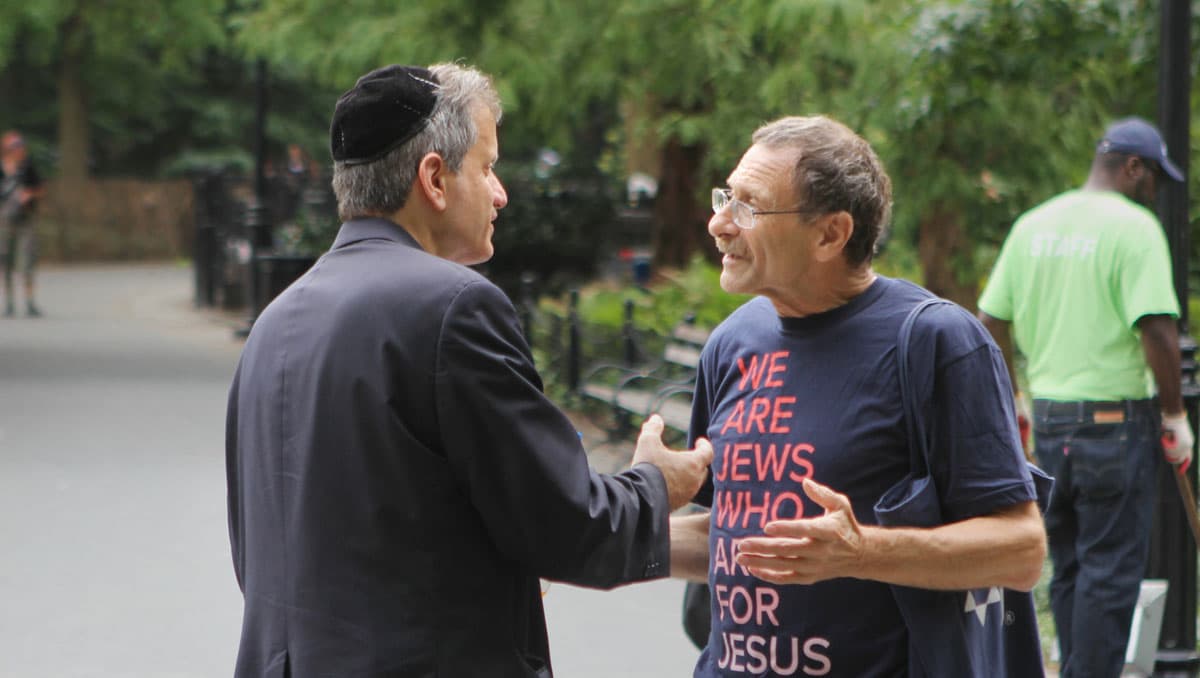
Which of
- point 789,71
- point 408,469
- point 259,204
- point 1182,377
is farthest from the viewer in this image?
point 259,204

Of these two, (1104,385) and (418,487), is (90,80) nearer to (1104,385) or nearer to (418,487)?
(1104,385)

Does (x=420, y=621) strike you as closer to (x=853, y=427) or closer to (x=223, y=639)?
(x=853, y=427)

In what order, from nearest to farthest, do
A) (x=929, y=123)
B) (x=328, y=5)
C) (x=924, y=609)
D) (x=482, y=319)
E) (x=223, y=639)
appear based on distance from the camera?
(x=482, y=319) → (x=924, y=609) → (x=223, y=639) → (x=929, y=123) → (x=328, y=5)

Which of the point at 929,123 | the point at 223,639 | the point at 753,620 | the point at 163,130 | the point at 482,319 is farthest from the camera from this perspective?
the point at 163,130

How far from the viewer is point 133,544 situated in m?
8.20

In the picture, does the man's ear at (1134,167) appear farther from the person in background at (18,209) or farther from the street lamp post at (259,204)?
the person in background at (18,209)

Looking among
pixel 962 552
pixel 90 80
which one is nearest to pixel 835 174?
pixel 962 552

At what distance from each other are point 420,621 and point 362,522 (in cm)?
17

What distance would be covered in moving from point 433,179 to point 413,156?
50mm

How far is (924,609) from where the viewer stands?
2555 mm

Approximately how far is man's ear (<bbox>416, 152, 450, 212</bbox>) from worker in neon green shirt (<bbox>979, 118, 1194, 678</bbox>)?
3520 millimetres

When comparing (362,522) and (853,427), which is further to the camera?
(853,427)

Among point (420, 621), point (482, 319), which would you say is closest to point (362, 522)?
point (420, 621)

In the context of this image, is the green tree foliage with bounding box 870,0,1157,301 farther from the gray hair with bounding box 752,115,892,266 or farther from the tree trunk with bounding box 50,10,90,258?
the tree trunk with bounding box 50,10,90,258
